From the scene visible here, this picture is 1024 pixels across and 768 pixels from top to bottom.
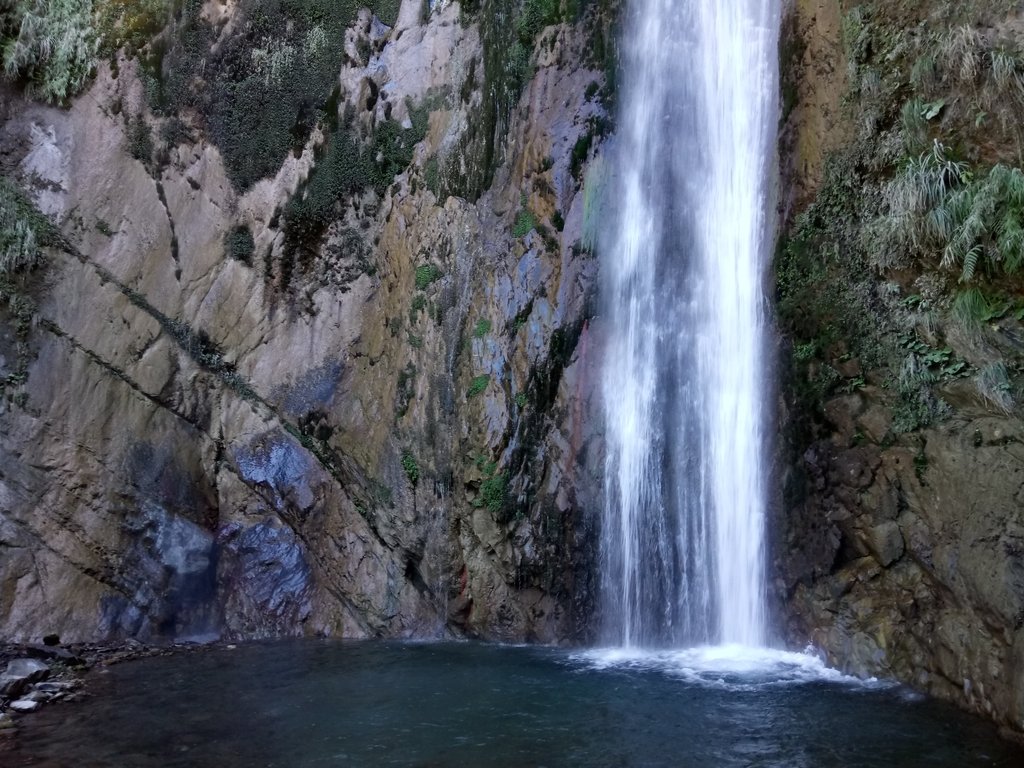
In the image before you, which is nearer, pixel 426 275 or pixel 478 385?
pixel 478 385

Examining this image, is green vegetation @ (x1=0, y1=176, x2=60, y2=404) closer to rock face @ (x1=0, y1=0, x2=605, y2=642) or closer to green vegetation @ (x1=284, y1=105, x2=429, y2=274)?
rock face @ (x1=0, y1=0, x2=605, y2=642)

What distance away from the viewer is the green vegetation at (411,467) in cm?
1383

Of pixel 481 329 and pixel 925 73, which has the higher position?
pixel 925 73

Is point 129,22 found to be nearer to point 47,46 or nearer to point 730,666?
point 47,46

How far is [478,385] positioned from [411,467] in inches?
75.9

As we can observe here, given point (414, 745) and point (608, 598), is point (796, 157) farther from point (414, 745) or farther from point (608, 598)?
point (414, 745)

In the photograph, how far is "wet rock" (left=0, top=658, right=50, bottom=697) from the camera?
8.98 metres

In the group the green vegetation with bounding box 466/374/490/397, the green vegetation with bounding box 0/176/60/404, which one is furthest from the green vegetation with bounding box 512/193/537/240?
the green vegetation with bounding box 0/176/60/404

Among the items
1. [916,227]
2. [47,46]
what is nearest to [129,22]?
[47,46]

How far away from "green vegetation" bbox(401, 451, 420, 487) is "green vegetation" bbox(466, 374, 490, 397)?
5.14 feet

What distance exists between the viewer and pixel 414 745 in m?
7.08

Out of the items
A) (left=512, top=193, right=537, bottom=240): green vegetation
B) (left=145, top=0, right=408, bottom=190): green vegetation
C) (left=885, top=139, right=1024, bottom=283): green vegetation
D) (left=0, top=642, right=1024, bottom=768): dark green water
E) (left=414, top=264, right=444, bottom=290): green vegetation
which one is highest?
(left=145, top=0, right=408, bottom=190): green vegetation

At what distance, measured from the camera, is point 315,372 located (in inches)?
599

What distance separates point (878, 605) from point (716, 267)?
510 centimetres
